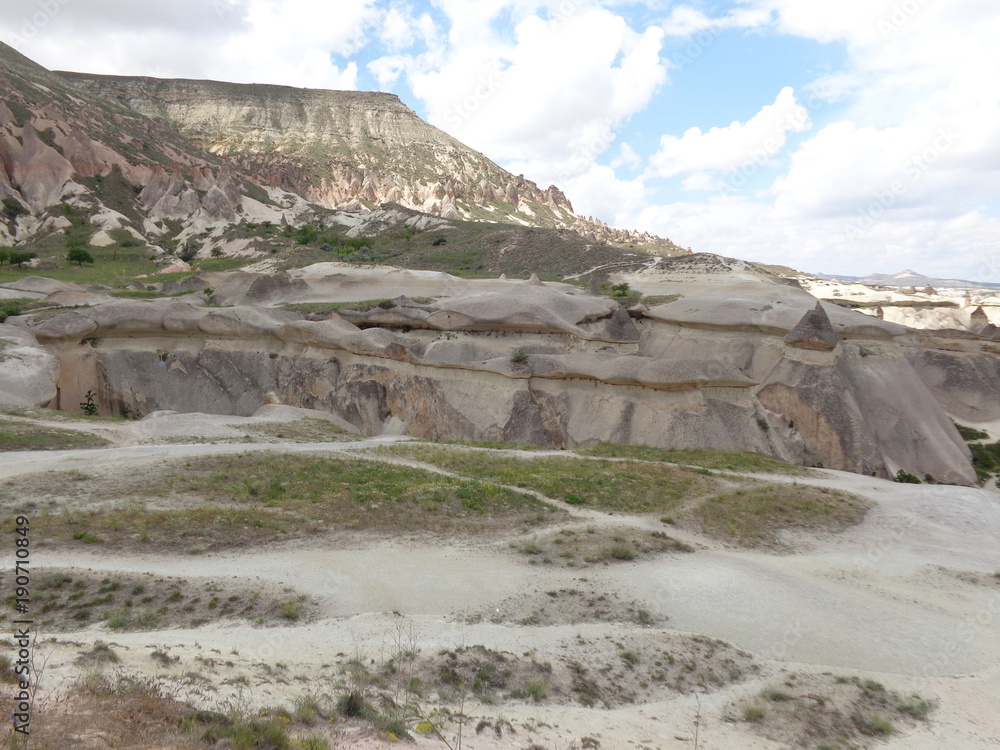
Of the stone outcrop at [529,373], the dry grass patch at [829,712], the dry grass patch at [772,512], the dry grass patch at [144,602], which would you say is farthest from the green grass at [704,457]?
the dry grass patch at [144,602]

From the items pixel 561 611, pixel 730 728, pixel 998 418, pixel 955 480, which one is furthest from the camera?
pixel 998 418

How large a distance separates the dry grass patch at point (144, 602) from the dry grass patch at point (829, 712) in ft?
19.5

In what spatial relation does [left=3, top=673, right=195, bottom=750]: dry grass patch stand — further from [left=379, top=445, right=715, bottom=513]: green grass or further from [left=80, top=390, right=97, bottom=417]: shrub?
[left=80, top=390, right=97, bottom=417]: shrub

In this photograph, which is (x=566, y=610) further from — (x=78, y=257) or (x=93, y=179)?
(x=93, y=179)

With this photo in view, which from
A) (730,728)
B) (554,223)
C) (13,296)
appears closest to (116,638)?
(730,728)

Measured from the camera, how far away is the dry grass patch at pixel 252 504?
1009 cm

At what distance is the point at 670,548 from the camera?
455 inches

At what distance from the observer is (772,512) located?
13.8 metres

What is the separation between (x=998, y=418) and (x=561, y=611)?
36.8 m

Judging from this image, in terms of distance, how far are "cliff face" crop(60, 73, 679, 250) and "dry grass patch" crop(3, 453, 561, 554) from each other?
9336 centimetres

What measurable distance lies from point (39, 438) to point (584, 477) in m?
14.3

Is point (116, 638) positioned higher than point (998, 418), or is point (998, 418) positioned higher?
point (998, 418)

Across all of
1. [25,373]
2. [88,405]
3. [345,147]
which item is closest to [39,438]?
[25,373]

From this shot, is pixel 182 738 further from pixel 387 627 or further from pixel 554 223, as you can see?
pixel 554 223
